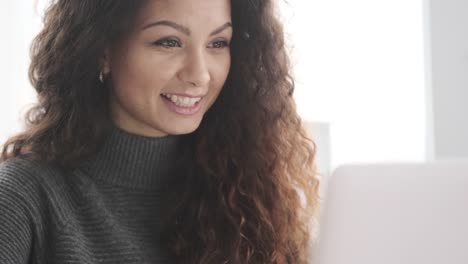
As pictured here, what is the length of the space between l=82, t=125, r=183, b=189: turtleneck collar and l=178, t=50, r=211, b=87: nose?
0.48 feet

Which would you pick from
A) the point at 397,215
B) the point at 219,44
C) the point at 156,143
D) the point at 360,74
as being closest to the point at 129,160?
the point at 156,143

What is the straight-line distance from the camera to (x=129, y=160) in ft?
4.48

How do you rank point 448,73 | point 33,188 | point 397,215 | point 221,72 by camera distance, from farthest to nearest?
point 448,73
point 221,72
point 33,188
point 397,215

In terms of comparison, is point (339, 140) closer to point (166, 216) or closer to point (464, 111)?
point (464, 111)

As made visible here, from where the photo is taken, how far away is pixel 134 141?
1366 mm

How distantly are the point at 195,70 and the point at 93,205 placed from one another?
0.30m

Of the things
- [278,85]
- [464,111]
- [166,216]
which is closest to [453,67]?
[464,111]

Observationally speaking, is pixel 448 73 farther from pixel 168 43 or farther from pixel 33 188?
pixel 33 188

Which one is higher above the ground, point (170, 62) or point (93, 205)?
point (170, 62)

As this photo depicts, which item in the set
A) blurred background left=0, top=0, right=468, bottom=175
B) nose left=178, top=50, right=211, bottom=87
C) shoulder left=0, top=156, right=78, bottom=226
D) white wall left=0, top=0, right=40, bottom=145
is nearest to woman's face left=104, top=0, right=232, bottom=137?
nose left=178, top=50, right=211, bottom=87

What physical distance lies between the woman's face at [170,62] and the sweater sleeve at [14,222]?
9.8 inches

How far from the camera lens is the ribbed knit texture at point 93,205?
3.96 feet

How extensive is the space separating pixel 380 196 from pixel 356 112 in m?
1.67

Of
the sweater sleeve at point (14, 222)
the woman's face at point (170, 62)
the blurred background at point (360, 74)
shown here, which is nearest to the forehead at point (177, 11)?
the woman's face at point (170, 62)
